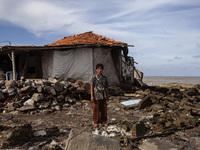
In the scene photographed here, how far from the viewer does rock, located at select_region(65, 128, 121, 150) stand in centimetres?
282

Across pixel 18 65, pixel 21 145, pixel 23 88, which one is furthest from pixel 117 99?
pixel 18 65

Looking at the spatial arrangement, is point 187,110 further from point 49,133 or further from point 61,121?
point 49,133

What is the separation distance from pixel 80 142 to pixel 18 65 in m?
14.9

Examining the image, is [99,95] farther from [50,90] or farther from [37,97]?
[50,90]

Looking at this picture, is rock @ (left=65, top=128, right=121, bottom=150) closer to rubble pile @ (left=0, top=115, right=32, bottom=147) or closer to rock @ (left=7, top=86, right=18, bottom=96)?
rubble pile @ (left=0, top=115, right=32, bottom=147)

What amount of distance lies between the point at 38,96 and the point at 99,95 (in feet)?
13.8

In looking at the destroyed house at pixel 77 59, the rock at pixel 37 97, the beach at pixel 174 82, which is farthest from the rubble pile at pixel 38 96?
the beach at pixel 174 82

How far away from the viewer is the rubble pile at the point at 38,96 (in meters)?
7.60

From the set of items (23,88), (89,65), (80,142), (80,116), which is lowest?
(80,116)

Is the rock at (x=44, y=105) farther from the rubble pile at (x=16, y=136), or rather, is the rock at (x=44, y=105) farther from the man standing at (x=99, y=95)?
the rubble pile at (x=16, y=136)

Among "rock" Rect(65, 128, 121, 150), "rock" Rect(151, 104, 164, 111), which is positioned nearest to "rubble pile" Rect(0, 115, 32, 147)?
"rock" Rect(65, 128, 121, 150)

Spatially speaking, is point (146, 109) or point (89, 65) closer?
point (146, 109)

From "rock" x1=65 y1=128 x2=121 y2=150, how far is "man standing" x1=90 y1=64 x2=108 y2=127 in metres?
1.98

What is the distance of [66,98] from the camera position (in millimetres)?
8781
